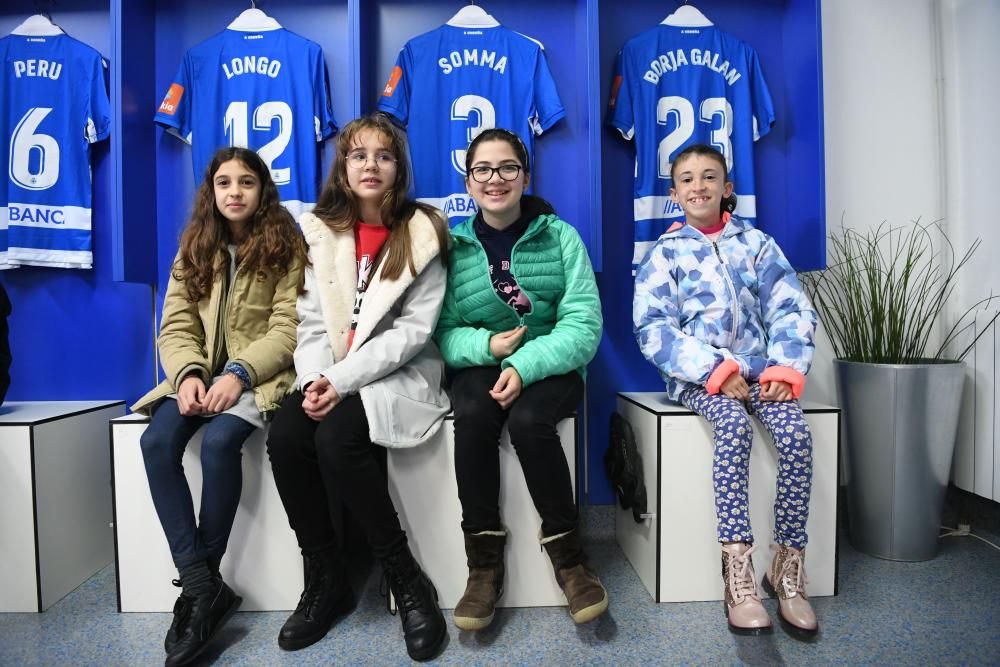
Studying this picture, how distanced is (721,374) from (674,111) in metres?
1.03

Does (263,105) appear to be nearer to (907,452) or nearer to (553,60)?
(553,60)

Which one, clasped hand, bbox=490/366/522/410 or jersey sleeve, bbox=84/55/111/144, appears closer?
clasped hand, bbox=490/366/522/410

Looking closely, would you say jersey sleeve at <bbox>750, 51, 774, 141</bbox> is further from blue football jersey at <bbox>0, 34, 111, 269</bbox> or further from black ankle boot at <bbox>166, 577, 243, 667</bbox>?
blue football jersey at <bbox>0, 34, 111, 269</bbox>

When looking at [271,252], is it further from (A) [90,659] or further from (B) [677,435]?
(B) [677,435]

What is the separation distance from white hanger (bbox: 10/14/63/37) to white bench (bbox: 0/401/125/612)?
4.31 feet

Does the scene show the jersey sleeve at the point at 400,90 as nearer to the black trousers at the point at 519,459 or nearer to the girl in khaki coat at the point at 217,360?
the girl in khaki coat at the point at 217,360

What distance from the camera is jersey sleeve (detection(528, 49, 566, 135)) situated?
6.13 ft

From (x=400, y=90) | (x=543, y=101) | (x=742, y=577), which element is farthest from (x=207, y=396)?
(x=543, y=101)

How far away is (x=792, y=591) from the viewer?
124 centimetres

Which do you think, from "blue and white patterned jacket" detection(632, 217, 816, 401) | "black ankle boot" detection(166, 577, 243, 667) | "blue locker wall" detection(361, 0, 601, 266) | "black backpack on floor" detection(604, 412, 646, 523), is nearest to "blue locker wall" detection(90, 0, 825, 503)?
"blue locker wall" detection(361, 0, 601, 266)

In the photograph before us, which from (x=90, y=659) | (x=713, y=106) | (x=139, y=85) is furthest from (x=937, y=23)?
(x=90, y=659)

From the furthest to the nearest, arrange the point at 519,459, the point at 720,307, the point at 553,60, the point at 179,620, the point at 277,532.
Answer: the point at 553,60, the point at 720,307, the point at 277,532, the point at 519,459, the point at 179,620

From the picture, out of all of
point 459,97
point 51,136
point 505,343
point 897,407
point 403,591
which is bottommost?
point 403,591

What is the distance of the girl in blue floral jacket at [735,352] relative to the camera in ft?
4.09
